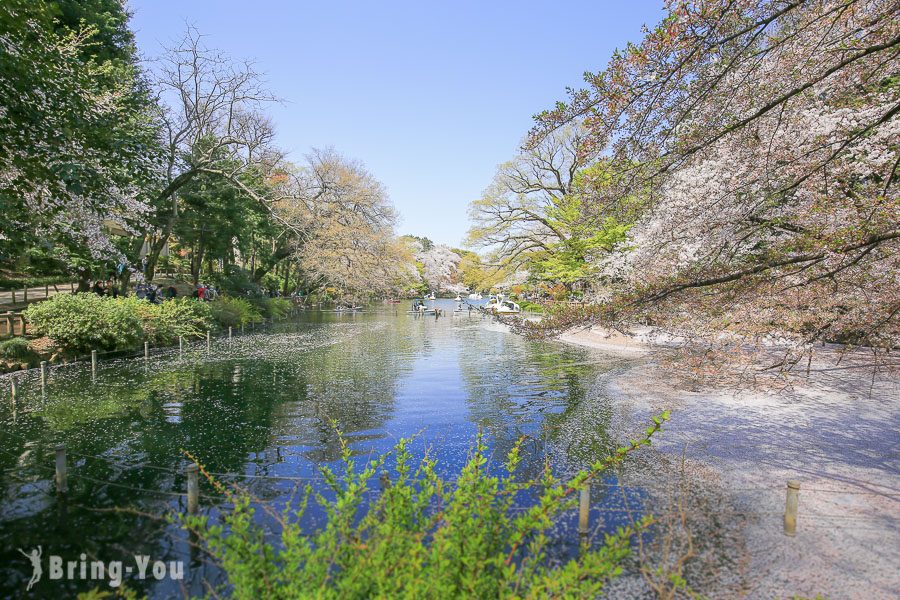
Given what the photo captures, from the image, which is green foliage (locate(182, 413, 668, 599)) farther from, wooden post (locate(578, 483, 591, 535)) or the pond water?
wooden post (locate(578, 483, 591, 535))

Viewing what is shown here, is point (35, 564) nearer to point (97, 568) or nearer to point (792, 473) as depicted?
point (97, 568)

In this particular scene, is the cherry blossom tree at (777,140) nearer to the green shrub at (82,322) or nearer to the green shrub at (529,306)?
the green shrub at (82,322)

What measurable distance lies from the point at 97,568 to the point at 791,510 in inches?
274

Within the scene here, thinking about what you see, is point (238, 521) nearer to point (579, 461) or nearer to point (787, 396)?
point (579, 461)

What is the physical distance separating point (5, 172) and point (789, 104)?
11.8 metres

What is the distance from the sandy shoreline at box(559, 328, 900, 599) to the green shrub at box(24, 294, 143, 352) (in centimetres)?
1508

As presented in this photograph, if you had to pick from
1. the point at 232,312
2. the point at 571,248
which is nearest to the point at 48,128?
the point at 232,312

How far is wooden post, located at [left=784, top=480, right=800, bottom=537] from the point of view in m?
4.99

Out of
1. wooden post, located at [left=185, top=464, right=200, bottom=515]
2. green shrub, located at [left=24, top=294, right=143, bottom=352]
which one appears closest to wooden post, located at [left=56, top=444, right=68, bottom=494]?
wooden post, located at [left=185, top=464, right=200, bottom=515]

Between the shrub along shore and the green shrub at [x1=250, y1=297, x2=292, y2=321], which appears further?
the green shrub at [x1=250, y1=297, x2=292, y2=321]

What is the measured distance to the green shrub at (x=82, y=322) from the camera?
48.3 ft

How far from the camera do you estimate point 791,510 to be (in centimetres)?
509

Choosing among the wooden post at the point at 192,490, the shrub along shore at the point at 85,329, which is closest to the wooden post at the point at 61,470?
the wooden post at the point at 192,490

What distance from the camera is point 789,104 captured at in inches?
273
